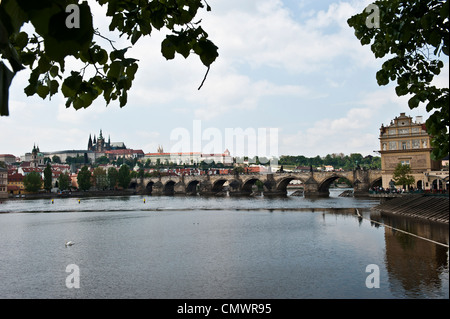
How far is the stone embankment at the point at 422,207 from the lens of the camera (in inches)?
1054

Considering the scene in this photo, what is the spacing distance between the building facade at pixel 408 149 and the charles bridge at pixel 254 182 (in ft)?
56.5

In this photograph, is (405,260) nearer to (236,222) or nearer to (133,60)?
(133,60)

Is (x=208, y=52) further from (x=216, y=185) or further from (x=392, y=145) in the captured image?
(x=216, y=185)

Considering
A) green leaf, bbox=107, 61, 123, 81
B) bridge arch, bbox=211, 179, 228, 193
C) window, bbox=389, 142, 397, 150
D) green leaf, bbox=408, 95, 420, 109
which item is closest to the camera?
green leaf, bbox=107, 61, 123, 81

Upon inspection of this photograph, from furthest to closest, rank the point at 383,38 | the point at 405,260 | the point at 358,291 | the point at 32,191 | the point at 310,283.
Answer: the point at 32,191 < the point at 405,260 < the point at 310,283 < the point at 358,291 < the point at 383,38

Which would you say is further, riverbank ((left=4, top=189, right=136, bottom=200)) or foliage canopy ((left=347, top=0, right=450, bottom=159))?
riverbank ((left=4, top=189, right=136, bottom=200))

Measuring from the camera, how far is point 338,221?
3397cm

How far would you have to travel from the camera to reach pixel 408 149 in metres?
53.5

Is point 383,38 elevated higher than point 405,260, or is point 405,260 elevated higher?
point 383,38

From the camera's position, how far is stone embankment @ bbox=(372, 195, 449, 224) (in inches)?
1054

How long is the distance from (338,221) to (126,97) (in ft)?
110

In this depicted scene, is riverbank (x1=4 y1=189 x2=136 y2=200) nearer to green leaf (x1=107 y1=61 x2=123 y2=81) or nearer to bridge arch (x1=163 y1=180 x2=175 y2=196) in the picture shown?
bridge arch (x1=163 y1=180 x2=175 y2=196)

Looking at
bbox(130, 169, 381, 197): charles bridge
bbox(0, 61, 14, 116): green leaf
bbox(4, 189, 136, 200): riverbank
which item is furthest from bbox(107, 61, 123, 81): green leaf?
bbox(4, 189, 136, 200): riverbank
